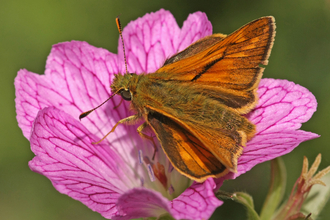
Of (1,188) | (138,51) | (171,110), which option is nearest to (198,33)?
(138,51)

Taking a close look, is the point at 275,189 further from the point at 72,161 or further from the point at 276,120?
the point at 72,161

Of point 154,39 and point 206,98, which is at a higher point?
point 154,39

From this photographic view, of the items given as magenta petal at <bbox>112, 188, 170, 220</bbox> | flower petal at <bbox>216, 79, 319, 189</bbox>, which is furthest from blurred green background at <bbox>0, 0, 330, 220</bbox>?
magenta petal at <bbox>112, 188, 170, 220</bbox>

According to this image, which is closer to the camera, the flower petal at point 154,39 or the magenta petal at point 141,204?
the magenta petal at point 141,204

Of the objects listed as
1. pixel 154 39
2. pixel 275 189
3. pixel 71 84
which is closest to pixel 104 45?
pixel 154 39

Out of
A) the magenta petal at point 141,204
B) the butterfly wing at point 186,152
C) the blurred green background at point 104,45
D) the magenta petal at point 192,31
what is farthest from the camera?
the blurred green background at point 104,45

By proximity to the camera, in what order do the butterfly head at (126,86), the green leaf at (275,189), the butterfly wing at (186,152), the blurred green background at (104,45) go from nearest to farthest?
the butterfly wing at (186,152) → the butterfly head at (126,86) → the green leaf at (275,189) → the blurred green background at (104,45)

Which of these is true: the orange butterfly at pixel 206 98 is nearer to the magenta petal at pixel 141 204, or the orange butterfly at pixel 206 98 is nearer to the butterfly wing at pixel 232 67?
the butterfly wing at pixel 232 67

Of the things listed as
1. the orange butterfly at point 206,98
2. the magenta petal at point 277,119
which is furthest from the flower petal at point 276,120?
the orange butterfly at point 206,98
